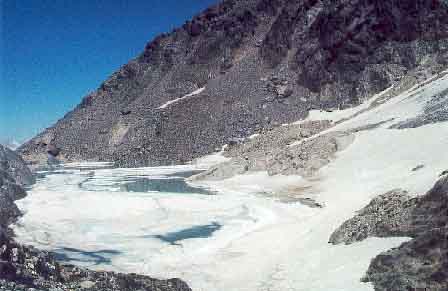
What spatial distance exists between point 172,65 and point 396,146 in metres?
73.5

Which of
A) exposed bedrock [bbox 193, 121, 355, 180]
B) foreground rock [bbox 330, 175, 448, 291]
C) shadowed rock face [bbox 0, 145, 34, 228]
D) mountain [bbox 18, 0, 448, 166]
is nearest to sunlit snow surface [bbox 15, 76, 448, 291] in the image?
foreground rock [bbox 330, 175, 448, 291]

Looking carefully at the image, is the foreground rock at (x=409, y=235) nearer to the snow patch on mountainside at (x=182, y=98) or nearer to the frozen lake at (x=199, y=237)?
the frozen lake at (x=199, y=237)

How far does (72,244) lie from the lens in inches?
724

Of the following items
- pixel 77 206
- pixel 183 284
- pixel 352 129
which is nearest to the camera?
pixel 183 284

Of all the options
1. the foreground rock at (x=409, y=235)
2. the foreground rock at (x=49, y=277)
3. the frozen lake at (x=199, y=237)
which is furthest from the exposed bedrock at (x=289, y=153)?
the foreground rock at (x=49, y=277)

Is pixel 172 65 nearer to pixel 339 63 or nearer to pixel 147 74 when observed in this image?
pixel 147 74

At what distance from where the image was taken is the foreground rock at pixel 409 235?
9648 millimetres

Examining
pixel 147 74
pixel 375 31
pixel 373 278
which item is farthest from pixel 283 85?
pixel 373 278

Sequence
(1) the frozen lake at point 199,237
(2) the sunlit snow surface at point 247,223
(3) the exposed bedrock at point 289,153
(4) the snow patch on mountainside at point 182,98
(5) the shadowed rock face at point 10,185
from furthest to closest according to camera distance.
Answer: (4) the snow patch on mountainside at point 182,98 → (3) the exposed bedrock at point 289,153 → (5) the shadowed rock face at point 10,185 → (2) the sunlit snow surface at point 247,223 → (1) the frozen lake at point 199,237

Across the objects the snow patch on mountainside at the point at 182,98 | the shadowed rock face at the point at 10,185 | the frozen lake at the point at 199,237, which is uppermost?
the snow patch on mountainside at the point at 182,98

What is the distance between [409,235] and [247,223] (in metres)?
10.4

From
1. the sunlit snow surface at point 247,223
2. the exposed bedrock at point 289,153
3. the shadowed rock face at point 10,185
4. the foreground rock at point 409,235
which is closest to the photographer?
the foreground rock at point 409,235

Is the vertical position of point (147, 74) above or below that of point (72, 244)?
above

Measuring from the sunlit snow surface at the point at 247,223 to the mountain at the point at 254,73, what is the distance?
22.8 metres
